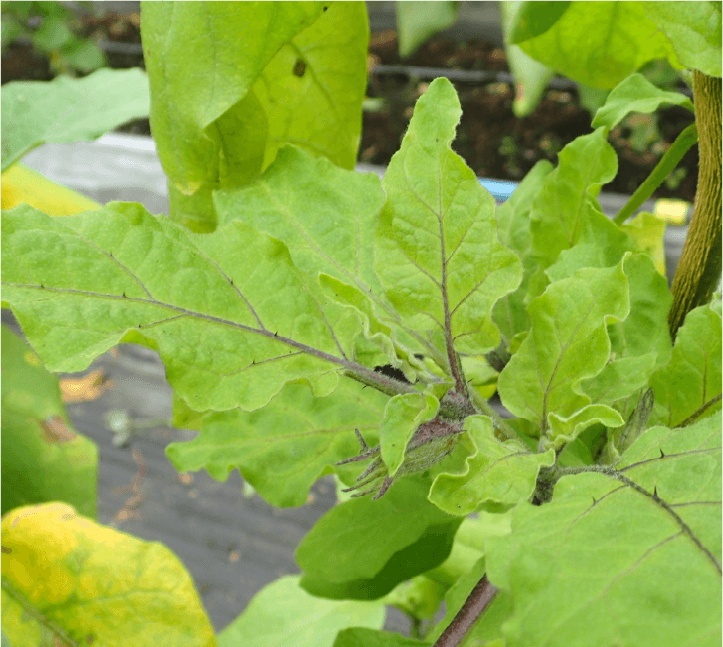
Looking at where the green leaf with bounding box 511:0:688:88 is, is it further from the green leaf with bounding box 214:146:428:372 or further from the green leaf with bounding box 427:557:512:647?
the green leaf with bounding box 427:557:512:647

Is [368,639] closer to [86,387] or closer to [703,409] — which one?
[703,409]

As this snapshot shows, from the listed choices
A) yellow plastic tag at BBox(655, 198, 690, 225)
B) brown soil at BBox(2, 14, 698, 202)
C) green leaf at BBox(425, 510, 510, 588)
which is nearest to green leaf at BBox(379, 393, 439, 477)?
green leaf at BBox(425, 510, 510, 588)

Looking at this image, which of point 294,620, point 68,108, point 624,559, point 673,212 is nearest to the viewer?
point 624,559

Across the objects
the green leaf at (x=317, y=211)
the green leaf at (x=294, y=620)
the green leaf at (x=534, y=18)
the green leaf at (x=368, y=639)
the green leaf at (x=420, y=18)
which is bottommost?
the green leaf at (x=294, y=620)

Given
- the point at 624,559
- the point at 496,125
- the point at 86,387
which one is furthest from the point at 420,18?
the point at 86,387

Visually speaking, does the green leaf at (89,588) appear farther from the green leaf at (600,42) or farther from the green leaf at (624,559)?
the green leaf at (600,42)

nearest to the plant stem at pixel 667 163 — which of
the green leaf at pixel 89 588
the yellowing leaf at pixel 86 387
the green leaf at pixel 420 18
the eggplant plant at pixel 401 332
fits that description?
the eggplant plant at pixel 401 332
